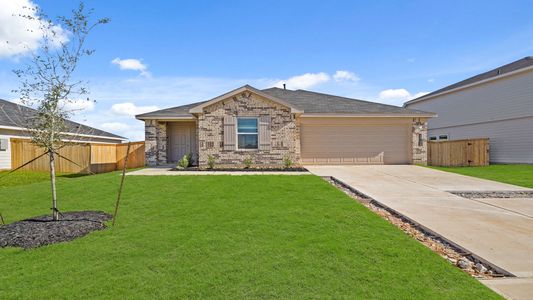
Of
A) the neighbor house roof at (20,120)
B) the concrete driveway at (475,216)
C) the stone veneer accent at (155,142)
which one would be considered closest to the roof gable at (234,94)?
the stone veneer accent at (155,142)

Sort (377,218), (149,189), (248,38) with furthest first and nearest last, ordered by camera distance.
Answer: (248,38), (149,189), (377,218)

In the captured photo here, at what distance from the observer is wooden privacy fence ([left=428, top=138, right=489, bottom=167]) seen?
53.7 ft

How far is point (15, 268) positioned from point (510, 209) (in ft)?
28.0

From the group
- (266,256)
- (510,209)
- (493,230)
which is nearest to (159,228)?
(266,256)

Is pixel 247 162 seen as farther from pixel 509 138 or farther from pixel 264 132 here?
pixel 509 138

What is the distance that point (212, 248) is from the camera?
3.90 meters

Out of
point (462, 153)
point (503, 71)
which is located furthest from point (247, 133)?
point (503, 71)

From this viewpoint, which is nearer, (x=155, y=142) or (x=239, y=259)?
(x=239, y=259)

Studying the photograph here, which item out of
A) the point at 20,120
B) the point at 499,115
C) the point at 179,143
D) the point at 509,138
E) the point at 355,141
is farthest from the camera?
the point at 499,115

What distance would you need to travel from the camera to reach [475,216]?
18.2ft

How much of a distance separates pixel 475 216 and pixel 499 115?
57.6ft

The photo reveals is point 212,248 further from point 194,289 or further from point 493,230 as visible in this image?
point 493,230

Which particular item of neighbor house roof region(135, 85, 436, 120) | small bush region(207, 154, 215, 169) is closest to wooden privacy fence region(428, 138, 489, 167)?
neighbor house roof region(135, 85, 436, 120)

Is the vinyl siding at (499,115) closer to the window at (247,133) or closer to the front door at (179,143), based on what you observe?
the window at (247,133)
